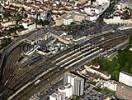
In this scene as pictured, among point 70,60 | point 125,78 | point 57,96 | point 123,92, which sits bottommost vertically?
point 123,92

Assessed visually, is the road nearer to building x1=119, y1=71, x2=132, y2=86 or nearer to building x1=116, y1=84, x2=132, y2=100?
building x1=119, y1=71, x2=132, y2=86

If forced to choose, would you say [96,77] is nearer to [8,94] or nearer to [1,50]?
[8,94]

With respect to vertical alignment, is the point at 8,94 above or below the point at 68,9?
below

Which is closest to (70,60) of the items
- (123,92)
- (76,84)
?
(76,84)

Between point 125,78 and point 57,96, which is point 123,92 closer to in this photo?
point 125,78

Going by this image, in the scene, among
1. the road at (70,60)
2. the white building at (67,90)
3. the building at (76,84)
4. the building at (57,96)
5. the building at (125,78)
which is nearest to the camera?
the building at (57,96)

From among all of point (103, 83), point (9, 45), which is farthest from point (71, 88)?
point (9, 45)

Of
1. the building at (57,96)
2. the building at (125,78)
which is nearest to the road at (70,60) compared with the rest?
the building at (57,96)

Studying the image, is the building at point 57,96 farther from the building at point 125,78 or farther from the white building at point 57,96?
the building at point 125,78
